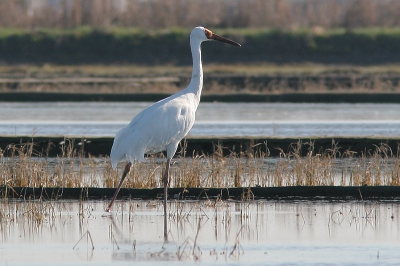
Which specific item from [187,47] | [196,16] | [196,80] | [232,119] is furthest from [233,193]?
[196,16]

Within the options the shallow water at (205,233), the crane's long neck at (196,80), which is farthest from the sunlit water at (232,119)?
the shallow water at (205,233)

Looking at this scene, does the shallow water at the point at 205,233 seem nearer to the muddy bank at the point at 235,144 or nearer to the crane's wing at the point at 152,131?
the crane's wing at the point at 152,131

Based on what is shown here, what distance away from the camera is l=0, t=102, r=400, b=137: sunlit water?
703 inches

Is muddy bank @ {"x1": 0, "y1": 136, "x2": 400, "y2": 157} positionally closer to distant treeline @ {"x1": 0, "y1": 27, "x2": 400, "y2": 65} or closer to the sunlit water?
the sunlit water

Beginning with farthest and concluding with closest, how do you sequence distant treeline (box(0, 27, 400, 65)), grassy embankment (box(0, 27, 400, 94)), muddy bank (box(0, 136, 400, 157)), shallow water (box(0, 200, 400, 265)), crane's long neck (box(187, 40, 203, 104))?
distant treeline (box(0, 27, 400, 65)) < grassy embankment (box(0, 27, 400, 94)) < muddy bank (box(0, 136, 400, 157)) < crane's long neck (box(187, 40, 203, 104)) < shallow water (box(0, 200, 400, 265))

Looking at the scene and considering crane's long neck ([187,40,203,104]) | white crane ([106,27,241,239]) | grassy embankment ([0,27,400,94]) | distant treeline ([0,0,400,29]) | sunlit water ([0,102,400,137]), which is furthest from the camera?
distant treeline ([0,0,400,29])

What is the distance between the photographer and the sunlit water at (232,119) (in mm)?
17844

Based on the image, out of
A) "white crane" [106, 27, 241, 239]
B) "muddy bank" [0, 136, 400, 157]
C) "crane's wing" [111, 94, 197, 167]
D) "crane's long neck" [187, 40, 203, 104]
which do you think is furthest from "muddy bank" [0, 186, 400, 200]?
"muddy bank" [0, 136, 400, 157]

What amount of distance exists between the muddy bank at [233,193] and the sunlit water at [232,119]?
548 cm

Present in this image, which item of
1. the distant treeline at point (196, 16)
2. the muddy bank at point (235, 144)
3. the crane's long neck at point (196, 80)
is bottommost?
the muddy bank at point (235, 144)

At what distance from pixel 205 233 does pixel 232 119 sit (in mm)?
12030

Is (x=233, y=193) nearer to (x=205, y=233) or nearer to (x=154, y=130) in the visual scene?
(x=154, y=130)

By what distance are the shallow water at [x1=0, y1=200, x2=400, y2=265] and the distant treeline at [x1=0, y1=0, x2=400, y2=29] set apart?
29.1m

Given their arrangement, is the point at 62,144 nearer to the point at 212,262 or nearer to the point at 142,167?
the point at 142,167
